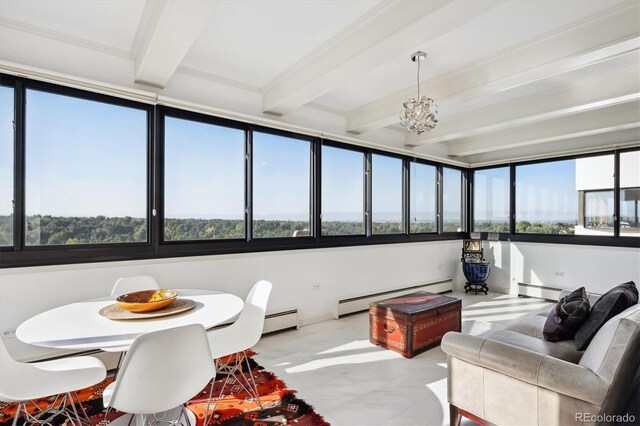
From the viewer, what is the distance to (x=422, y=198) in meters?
6.04

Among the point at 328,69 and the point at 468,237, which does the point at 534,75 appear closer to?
the point at 328,69

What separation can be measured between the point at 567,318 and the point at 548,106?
2.72 meters

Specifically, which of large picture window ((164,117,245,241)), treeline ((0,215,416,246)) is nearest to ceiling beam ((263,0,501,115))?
large picture window ((164,117,245,241))

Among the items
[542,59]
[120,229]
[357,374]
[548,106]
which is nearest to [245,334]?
[357,374]

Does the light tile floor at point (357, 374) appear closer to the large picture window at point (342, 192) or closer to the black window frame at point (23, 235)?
the large picture window at point (342, 192)

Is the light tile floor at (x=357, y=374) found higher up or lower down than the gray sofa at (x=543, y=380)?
lower down

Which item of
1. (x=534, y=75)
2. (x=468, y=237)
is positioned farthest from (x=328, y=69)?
(x=468, y=237)

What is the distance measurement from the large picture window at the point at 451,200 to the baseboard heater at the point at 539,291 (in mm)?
1585

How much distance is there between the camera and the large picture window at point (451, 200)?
6465 millimetres

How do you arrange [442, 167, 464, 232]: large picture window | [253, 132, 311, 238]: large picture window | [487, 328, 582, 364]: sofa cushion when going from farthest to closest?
[442, 167, 464, 232]: large picture window
[253, 132, 311, 238]: large picture window
[487, 328, 582, 364]: sofa cushion

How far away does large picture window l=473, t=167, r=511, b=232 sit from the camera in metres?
6.36

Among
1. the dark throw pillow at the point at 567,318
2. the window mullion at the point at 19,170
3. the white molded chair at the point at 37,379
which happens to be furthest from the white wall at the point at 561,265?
the window mullion at the point at 19,170

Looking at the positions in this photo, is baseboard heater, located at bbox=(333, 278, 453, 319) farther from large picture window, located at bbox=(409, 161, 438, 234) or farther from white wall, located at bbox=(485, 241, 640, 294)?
white wall, located at bbox=(485, 241, 640, 294)

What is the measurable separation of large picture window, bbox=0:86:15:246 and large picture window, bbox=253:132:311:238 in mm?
2125
